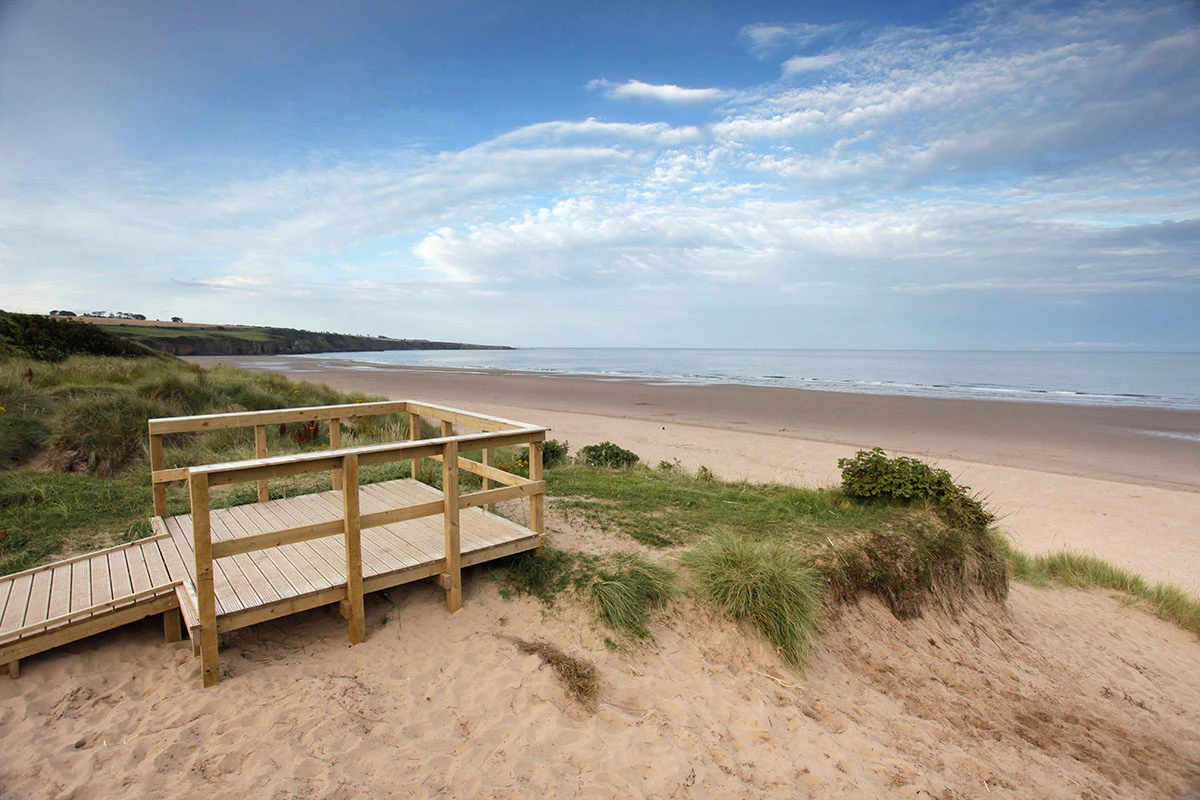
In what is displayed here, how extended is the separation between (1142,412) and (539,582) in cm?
3178

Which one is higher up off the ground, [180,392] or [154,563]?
[180,392]

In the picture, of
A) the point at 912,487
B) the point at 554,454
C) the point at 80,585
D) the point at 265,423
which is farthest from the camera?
the point at 554,454

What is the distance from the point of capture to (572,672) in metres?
4.66

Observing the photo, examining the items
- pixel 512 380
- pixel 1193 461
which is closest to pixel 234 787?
pixel 1193 461

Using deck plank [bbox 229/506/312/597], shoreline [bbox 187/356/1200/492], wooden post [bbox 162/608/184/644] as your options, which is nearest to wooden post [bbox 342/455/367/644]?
deck plank [bbox 229/506/312/597]

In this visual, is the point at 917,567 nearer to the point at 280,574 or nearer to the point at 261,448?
the point at 280,574

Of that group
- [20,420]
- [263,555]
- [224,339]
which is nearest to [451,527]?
[263,555]

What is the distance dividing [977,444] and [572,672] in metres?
18.1

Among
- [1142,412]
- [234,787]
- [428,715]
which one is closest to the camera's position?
[234,787]

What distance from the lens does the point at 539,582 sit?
5.63 m

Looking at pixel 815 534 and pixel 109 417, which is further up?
pixel 109 417

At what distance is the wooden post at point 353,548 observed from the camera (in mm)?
4594

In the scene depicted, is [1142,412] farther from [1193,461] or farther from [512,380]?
[512,380]

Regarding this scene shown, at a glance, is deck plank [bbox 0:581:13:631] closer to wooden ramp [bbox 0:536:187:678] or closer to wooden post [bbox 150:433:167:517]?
wooden ramp [bbox 0:536:187:678]
